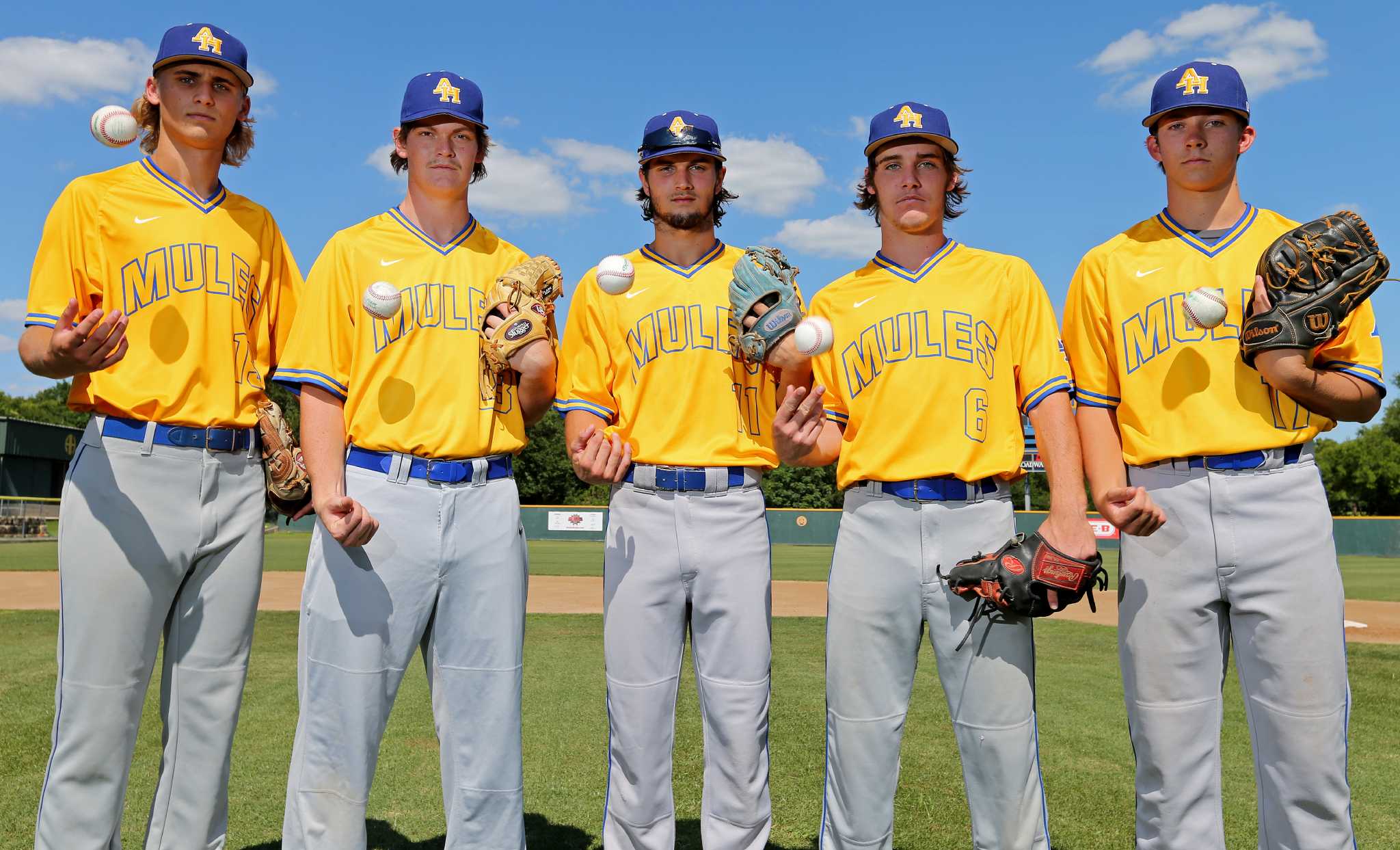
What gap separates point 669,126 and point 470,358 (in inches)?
38.0

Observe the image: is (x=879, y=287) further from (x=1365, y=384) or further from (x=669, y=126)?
(x=1365, y=384)

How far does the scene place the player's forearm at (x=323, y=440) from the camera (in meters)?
2.62

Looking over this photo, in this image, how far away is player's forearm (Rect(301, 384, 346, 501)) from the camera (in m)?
2.62

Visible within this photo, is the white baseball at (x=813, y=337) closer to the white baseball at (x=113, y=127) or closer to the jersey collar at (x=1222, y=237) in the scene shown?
the jersey collar at (x=1222, y=237)

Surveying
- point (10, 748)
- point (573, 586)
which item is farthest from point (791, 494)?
point (10, 748)

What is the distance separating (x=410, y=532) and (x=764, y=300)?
1.18 metres

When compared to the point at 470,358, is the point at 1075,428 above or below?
below

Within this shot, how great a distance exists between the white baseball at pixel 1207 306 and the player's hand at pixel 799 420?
3.25ft

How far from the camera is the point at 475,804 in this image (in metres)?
2.60

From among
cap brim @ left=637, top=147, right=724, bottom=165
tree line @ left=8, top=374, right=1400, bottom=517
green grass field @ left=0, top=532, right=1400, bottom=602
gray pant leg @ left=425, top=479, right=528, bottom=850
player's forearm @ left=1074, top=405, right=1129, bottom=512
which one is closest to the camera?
gray pant leg @ left=425, top=479, right=528, bottom=850

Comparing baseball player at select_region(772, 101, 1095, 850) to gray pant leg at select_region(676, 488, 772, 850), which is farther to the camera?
gray pant leg at select_region(676, 488, 772, 850)

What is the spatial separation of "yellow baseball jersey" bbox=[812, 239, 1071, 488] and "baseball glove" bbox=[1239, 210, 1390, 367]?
51 centimetres

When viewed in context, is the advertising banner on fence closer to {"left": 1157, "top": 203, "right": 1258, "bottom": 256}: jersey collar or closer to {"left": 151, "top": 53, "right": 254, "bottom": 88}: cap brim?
{"left": 151, "top": 53, "right": 254, "bottom": 88}: cap brim

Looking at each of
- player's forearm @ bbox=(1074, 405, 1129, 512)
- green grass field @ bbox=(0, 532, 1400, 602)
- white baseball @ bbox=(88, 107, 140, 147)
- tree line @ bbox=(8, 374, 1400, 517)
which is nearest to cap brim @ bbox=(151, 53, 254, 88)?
white baseball @ bbox=(88, 107, 140, 147)
